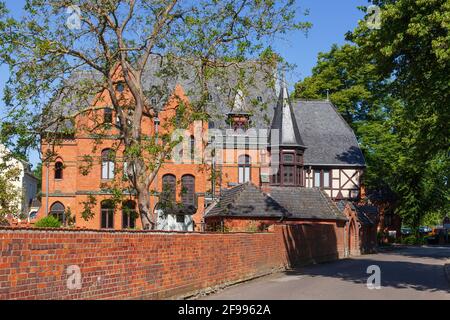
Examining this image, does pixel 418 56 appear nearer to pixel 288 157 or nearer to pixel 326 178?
pixel 288 157

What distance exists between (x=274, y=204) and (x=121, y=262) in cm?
2037

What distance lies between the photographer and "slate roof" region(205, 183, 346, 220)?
30297 mm

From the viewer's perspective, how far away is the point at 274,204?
103 ft

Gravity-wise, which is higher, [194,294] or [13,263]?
[13,263]

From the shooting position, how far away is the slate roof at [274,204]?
3030 cm

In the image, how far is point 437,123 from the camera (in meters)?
19.4

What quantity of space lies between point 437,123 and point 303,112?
114 ft

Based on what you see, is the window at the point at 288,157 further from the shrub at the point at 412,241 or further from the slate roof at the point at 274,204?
the shrub at the point at 412,241

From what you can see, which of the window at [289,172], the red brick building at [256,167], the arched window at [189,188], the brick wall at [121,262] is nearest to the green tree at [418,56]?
the brick wall at [121,262]

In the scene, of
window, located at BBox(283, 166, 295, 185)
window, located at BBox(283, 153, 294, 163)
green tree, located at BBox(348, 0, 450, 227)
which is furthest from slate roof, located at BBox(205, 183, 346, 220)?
green tree, located at BBox(348, 0, 450, 227)

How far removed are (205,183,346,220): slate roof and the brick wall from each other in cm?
869

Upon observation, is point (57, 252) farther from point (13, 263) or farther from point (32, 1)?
point (32, 1)
